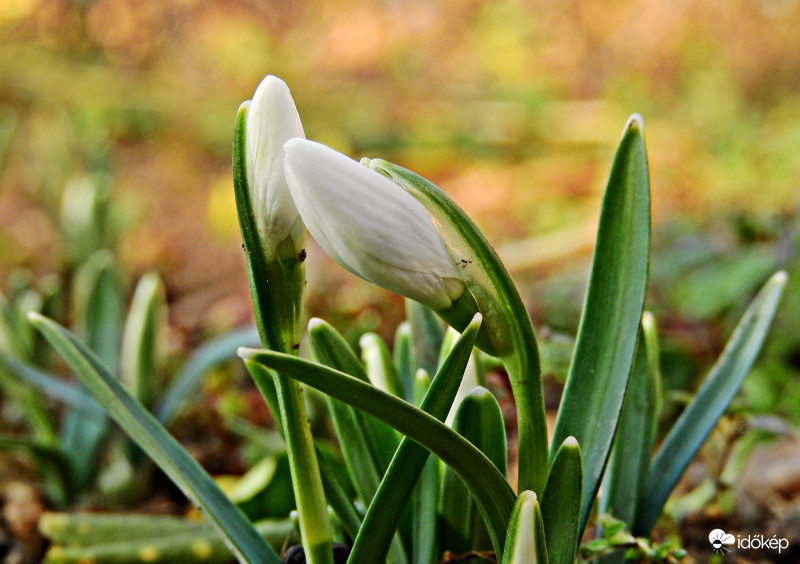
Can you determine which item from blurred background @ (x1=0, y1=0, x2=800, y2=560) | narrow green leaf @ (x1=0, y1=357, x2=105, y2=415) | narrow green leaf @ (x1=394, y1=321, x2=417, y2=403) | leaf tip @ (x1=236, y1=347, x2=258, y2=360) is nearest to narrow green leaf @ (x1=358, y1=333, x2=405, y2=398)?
narrow green leaf @ (x1=394, y1=321, x2=417, y2=403)

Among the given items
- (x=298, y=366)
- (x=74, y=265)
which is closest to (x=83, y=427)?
(x=74, y=265)

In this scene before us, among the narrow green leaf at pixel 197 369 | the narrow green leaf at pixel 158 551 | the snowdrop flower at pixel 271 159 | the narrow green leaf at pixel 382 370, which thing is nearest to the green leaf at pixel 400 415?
the snowdrop flower at pixel 271 159

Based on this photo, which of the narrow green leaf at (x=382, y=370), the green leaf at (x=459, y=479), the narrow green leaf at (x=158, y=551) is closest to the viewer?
the green leaf at (x=459, y=479)

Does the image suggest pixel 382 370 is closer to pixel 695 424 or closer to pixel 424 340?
pixel 424 340

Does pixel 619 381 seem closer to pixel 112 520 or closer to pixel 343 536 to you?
pixel 343 536

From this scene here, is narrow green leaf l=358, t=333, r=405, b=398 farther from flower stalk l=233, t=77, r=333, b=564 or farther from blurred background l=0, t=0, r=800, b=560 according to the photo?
blurred background l=0, t=0, r=800, b=560

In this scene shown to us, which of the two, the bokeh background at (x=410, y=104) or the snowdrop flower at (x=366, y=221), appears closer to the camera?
the snowdrop flower at (x=366, y=221)

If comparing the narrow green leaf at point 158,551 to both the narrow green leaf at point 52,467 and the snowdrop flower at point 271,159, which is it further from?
the snowdrop flower at point 271,159
